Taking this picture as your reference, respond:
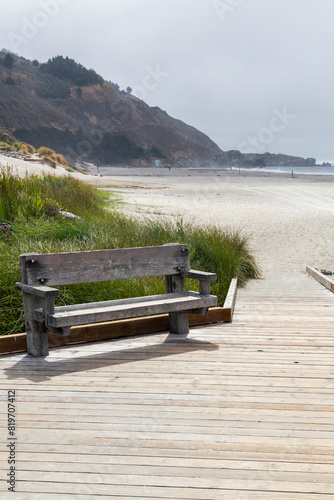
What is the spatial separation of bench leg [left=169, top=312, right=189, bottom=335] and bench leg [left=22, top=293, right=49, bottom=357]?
3.92 ft

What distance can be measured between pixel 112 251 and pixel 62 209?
19.1 feet

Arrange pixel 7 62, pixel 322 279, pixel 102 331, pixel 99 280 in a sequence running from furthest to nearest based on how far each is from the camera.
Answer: pixel 7 62 < pixel 322 279 < pixel 102 331 < pixel 99 280

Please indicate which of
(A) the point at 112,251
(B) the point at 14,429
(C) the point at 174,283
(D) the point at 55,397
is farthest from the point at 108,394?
(C) the point at 174,283

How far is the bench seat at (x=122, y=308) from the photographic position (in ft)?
13.2

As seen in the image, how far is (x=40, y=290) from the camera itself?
400cm

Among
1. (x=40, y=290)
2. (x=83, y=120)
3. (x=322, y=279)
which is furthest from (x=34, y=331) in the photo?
(x=83, y=120)

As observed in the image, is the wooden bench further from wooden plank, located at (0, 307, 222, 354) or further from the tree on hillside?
the tree on hillside

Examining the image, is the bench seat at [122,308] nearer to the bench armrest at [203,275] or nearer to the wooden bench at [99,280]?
the wooden bench at [99,280]

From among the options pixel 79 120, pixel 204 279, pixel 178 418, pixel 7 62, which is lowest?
pixel 178 418

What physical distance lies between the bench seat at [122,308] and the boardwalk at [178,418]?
1.07ft

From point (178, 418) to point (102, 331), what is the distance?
1.78 m

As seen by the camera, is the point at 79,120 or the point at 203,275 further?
the point at 79,120

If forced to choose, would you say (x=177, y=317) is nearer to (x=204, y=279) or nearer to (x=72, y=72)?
(x=204, y=279)

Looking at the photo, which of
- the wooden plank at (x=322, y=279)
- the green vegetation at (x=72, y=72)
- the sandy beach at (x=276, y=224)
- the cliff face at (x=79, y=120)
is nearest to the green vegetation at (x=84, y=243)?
the wooden plank at (x=322, y=279)
